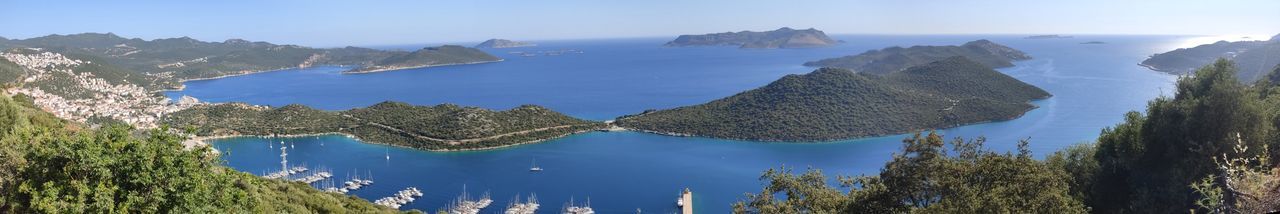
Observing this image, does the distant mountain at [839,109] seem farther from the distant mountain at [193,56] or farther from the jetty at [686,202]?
the distant mountain at [193,56]

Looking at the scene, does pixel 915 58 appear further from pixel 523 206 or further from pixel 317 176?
pixel 317 176

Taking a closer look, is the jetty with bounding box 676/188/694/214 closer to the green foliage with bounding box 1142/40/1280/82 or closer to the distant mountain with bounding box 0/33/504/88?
the green foliage with bounding box 1142/40/1280/82

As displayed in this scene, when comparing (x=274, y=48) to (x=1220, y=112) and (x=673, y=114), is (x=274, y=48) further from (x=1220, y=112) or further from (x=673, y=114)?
(x=1220, y=112)

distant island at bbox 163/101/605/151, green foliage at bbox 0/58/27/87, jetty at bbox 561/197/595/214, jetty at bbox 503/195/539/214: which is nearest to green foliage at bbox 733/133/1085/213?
jetty at bbox 561/197/595/214

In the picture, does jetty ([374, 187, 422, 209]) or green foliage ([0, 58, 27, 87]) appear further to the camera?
green foliage ([0, 58, 27, 87])

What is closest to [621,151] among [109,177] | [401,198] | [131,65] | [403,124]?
[401,198]

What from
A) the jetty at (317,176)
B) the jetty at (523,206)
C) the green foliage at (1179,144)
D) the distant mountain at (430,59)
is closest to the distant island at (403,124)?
the jetty at (317,176)
